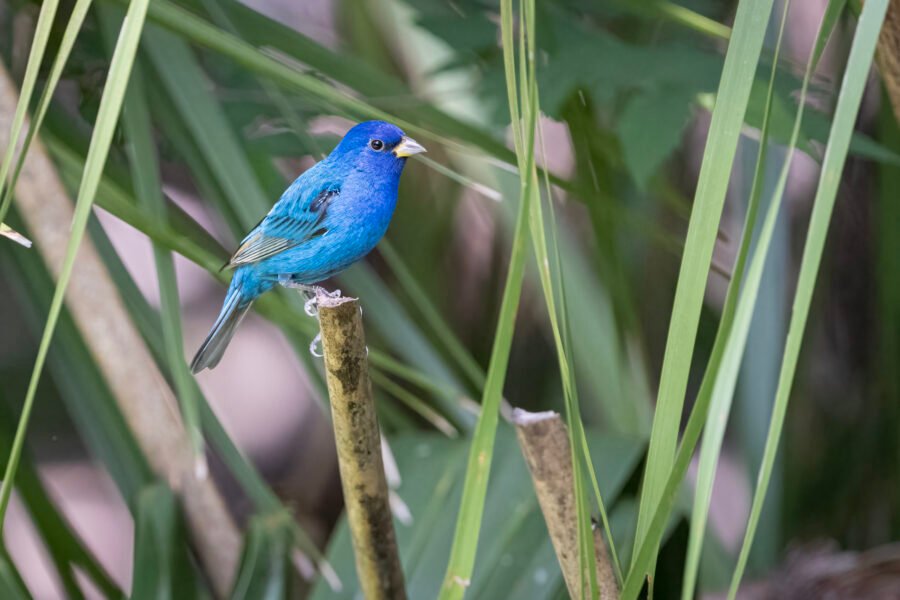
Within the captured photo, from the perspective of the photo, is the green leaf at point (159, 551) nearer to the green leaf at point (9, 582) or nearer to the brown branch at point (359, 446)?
the green leaf at point (9, 582)

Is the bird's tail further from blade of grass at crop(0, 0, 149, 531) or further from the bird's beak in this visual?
blade of grass at crop(0, 0, 149, 531)

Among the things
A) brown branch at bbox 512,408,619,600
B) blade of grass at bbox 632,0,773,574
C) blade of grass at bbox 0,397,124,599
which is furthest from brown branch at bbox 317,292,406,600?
blade of grass at bbox 0,397,124,599

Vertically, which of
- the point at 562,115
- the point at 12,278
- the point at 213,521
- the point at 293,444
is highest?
the point at 562,115

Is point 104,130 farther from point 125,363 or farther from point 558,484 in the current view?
point 125,363

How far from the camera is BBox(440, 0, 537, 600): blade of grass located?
606 mm

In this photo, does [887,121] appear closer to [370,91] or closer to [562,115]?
[562,115]

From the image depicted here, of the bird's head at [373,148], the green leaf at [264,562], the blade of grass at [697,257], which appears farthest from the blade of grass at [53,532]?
the blade of grass at [697,257]

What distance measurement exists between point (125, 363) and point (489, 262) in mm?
972

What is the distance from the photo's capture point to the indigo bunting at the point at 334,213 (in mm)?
1069

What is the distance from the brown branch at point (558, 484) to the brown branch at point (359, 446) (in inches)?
6.1

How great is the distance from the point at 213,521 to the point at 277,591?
0.61 feet

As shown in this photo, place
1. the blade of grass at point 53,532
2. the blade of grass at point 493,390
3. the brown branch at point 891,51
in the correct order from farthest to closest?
the blade of grass at point 53,532 → the brown branch at point 891,51 → the blade of grass at point 493,390

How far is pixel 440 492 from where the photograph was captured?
1.45m

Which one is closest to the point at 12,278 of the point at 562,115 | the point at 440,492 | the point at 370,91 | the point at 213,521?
the point at 213,521
